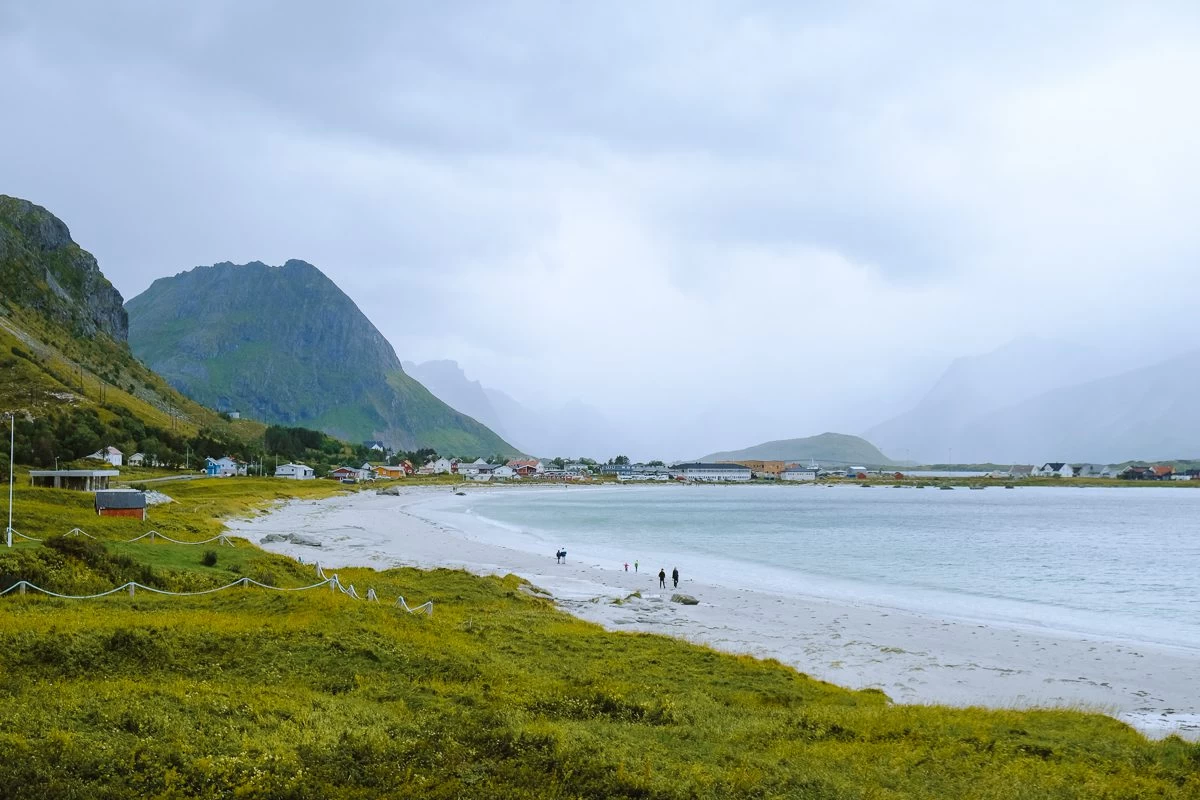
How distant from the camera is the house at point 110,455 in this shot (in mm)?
121062

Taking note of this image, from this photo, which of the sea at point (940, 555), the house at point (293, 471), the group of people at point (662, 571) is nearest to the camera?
the sea at point (940, 555)

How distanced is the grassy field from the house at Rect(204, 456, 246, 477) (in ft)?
441

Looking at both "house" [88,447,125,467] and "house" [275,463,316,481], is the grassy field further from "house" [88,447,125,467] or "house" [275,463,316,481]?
"house" [275,463,316,481]

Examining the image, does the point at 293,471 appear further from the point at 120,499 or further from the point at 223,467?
the point at 120,499

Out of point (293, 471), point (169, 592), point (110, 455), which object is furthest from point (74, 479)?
point (293, 471)

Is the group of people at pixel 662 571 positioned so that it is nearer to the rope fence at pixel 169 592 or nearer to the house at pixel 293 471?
the rope fence at pixel 169 592

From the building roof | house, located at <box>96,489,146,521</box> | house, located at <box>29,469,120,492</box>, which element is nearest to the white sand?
house, located at <box>96,489,146,521</box>

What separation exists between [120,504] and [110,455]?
83.3 m

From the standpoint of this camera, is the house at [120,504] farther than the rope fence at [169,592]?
Yes

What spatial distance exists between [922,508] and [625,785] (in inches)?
6276

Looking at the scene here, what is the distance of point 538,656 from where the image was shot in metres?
24.5

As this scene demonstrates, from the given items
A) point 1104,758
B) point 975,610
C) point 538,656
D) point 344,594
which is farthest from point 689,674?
point 975,610

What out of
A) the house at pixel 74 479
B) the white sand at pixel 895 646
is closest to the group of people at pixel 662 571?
the white sand at pixel 895 646

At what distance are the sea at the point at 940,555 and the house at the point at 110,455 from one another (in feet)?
184
